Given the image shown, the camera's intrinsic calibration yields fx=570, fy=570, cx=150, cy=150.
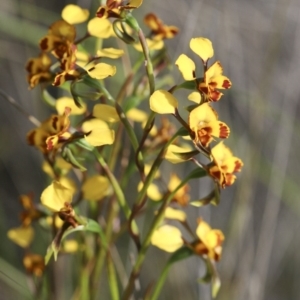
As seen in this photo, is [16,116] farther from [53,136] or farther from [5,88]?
[53,136]

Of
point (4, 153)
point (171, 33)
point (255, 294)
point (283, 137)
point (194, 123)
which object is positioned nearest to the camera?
point (194, 123)

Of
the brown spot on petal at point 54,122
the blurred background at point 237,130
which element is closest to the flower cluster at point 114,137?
the brown spot on petal at point 54,122

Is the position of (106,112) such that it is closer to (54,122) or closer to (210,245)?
(54,122)

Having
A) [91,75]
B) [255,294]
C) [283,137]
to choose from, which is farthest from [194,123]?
[283,137]

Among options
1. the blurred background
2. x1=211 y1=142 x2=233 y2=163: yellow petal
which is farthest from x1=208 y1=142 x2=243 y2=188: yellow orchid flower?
the blurred background

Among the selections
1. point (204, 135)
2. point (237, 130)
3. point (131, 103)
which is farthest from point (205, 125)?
point (237, 130)

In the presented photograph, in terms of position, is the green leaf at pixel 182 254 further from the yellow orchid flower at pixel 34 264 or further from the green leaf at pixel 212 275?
the yellow orchid flower at pixel 34 264
